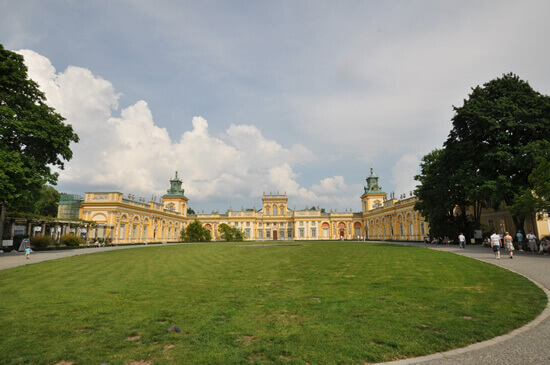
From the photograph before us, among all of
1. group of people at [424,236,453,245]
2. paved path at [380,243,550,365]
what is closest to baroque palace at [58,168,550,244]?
group of people at [424,236,453,245]

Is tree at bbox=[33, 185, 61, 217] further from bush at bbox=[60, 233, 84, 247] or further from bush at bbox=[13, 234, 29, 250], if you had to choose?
bush at bbox=[13, 234, 29, 250]

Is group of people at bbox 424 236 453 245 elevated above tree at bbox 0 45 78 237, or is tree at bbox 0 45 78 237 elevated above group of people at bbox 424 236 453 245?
tree at bbox 0 45 78 237

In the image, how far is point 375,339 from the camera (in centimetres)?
484

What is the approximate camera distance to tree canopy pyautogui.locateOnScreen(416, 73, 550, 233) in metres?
23.0

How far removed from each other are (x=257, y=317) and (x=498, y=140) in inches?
1067

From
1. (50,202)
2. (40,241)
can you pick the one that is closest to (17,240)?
(40,241)

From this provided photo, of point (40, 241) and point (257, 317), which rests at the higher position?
point (40, 241)

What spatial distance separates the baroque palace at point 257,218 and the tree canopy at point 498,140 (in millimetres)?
20328

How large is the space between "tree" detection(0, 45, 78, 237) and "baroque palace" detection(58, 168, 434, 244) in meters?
21.2

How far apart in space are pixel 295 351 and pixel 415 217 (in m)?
47.9

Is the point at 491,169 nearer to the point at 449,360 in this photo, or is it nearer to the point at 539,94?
the point at 539,94

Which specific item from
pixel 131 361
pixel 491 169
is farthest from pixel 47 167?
pixel 491 169

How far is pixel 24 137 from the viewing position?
22.5 m

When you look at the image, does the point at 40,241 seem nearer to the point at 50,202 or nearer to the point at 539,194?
the point at 50,202
